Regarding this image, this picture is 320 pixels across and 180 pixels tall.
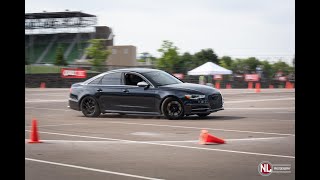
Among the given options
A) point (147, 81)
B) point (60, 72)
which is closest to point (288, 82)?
point (60, 72)

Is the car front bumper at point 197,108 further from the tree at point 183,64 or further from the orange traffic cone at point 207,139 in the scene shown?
the tree at point 183,64

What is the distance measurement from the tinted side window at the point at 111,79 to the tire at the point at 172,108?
1.77m

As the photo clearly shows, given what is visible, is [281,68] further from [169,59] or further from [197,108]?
[197,108]

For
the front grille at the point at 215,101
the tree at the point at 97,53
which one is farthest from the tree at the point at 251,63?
the front grille at the point at 215,101

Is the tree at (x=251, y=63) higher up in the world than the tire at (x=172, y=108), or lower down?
higher up

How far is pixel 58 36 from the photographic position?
7212cm

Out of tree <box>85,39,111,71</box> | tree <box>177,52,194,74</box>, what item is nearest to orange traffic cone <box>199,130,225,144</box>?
tree <box>177,52,194,74</box>

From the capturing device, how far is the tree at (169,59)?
43.4 m

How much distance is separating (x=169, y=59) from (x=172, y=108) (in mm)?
34056

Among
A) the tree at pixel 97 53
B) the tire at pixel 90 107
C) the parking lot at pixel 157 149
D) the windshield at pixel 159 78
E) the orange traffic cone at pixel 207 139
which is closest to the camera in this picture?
the parking lot at pixel 157 149

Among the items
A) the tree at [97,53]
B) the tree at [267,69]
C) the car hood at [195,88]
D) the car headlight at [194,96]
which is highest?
the tree at [97,53]

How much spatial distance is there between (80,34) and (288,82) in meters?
38.6
